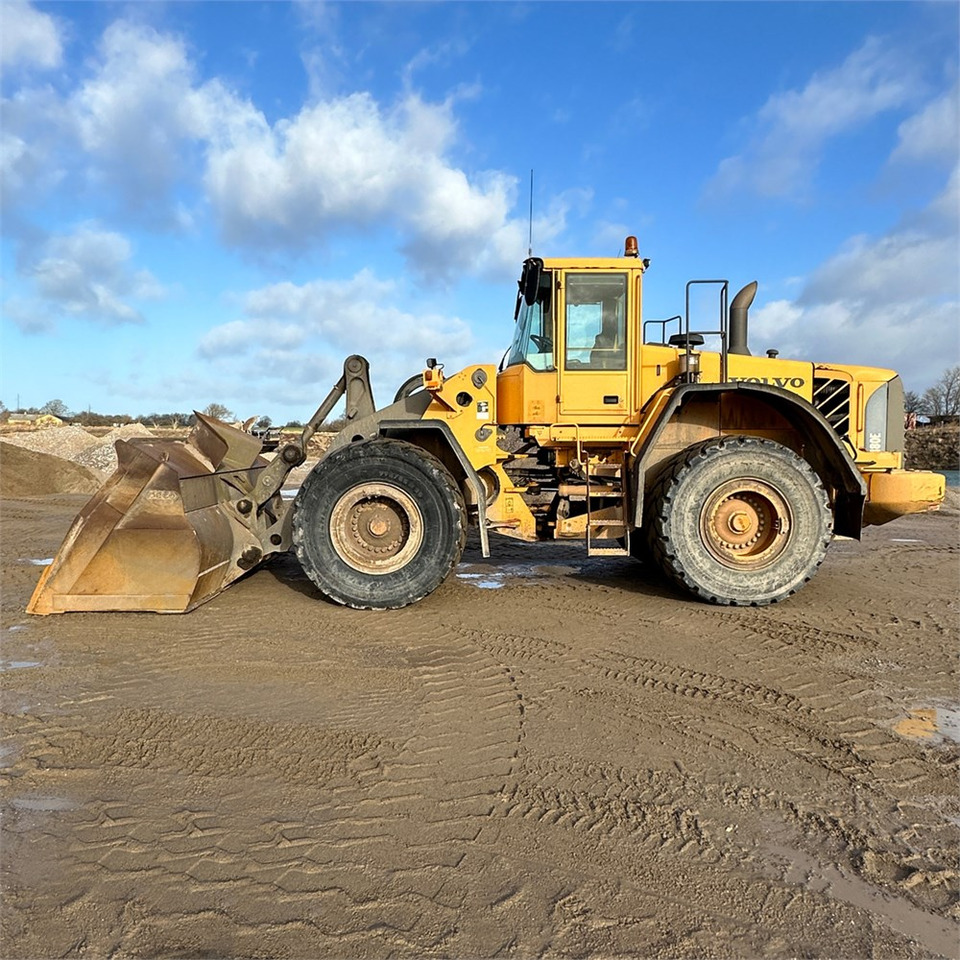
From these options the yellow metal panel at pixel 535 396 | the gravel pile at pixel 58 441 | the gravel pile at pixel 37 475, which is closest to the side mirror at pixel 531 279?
the yellow metal panel at pixel 535 396

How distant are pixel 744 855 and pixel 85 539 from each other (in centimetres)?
480

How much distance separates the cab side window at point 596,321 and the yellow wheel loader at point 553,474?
0.02 metres

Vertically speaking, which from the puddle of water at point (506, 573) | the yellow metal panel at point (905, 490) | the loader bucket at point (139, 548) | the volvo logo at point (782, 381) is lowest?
the puddle of water at point (506, 573)

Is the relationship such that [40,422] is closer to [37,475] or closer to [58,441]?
[58,441]

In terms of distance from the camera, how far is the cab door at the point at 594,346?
5930mm

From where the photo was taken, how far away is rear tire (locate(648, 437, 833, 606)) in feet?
18.2

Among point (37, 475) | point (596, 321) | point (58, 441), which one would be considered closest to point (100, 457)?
point (58, 441)

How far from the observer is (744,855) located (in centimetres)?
238

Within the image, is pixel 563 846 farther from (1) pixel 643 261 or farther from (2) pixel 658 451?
(1) pixel 643 261

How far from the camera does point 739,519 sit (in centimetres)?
569

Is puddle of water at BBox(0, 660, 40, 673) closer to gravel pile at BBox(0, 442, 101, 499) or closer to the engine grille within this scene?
the engine grille

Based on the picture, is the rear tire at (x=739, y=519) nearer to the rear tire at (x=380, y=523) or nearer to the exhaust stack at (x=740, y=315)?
the exhaust stack at (x=740, y=315)

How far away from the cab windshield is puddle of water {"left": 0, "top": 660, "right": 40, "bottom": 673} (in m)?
4.34

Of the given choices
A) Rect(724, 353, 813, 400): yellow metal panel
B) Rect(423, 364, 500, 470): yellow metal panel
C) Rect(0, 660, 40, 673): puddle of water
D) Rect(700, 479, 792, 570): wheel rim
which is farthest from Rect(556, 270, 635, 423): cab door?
Rect(0, 660, 40, 673): puddle of water
